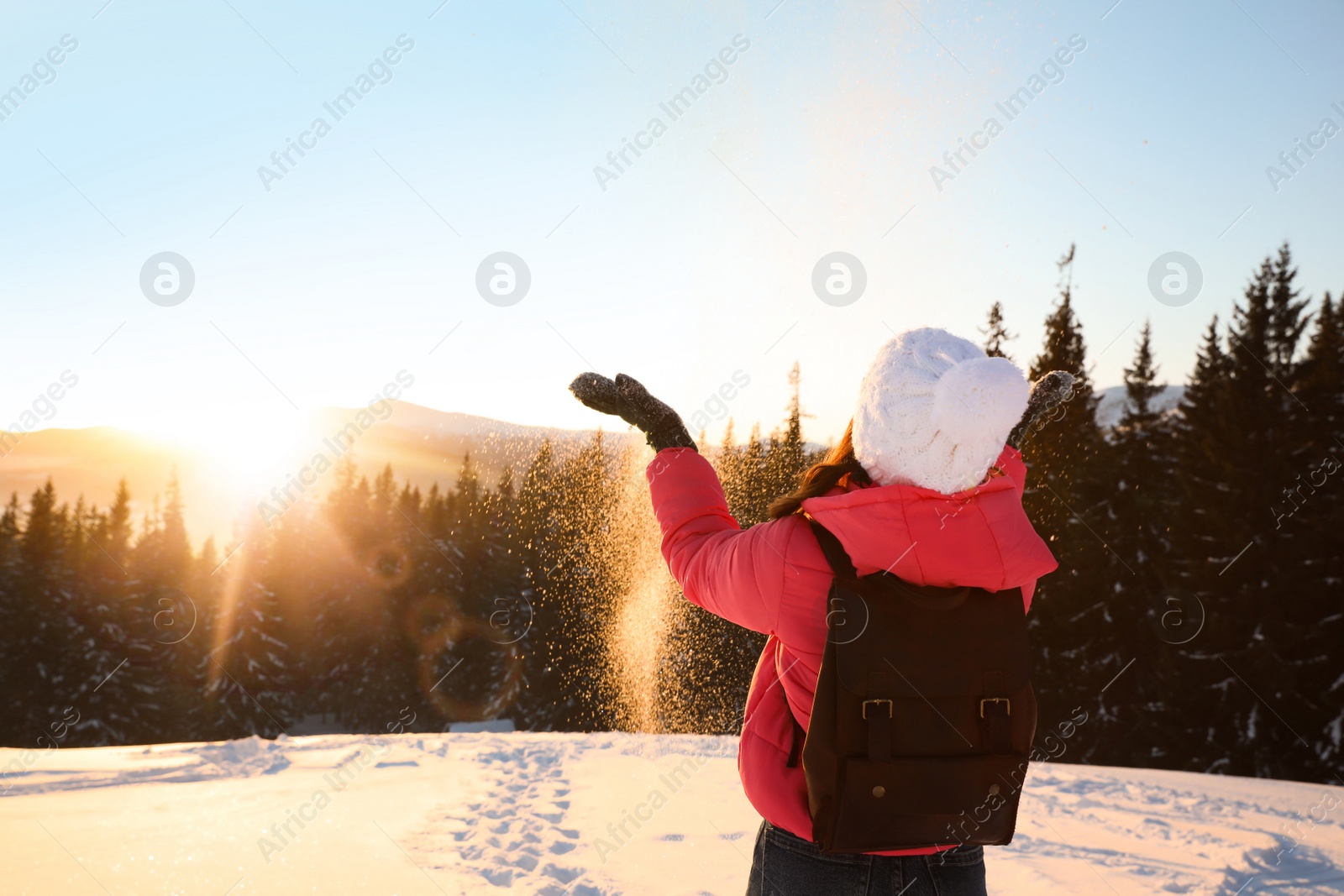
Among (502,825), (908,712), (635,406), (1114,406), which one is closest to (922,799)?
(908,712)

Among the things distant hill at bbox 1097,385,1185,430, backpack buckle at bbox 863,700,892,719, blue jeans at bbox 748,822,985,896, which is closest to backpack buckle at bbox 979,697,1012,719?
backpack buckle at bbox 863,700,892,719

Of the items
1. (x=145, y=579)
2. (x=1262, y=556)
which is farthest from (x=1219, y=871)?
(x=145, y=579)

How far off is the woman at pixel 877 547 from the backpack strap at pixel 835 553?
0.06ft

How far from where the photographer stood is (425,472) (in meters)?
40.4

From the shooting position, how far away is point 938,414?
152 cm

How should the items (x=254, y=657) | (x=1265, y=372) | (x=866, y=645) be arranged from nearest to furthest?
1. (x=866, y=645)
2. (x=1265, y=372)
3. (x=254, y=657)

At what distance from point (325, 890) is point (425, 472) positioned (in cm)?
3847

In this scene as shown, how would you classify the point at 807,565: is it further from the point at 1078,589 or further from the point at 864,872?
the point at 1078,589

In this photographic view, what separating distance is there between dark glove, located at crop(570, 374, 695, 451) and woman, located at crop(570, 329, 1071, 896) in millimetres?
288

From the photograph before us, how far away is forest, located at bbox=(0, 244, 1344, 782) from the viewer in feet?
49.4

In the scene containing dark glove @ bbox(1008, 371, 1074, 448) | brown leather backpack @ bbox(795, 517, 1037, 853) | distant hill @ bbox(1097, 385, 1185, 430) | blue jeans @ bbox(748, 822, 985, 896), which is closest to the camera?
brown leather backpack @ bbox(795, 517, 1037, 853)

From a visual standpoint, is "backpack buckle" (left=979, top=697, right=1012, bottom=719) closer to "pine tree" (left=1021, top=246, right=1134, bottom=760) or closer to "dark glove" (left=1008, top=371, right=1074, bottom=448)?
"dark glove" (left=1008, top=371, right=1074, bottom=448)

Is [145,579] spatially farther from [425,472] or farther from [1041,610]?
[1041,610]

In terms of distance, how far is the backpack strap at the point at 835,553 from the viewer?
1.46 metres
